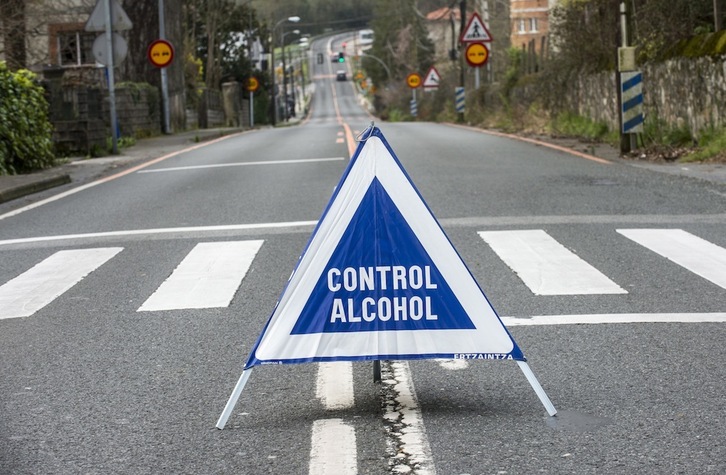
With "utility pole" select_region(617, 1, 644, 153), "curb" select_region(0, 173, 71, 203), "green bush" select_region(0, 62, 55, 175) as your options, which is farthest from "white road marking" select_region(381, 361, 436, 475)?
"green bush" select_region(0, 62, 55, 175)

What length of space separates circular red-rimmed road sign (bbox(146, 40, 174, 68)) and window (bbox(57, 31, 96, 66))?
14.8 metres

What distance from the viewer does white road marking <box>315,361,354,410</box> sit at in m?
5.18

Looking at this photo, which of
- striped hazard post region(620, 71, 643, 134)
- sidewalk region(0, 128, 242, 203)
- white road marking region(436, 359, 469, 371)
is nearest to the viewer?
white road marking region(436, 359, 469, 371)

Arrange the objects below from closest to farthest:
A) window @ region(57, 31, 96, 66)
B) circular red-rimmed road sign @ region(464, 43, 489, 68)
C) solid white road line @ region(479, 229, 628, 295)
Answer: solid white road line @ region(479, 229, 628, 295) → circular red-rimmed road sign @ region(464, 43, 489, 68) → window @ region(57, 31, 96, 66)

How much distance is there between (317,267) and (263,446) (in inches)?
31.7

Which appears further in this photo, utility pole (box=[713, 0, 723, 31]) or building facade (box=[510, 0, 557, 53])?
building facade (box=[510, 0, 557, 53])

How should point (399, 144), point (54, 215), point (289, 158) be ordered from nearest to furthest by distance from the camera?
1. point (54, 215)
2. point (289, 158)
3. point (399, 144)

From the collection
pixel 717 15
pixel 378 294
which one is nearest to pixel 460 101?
pixel 717 15

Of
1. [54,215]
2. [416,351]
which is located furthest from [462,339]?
[54,215]

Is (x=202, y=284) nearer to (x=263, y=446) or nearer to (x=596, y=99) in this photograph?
(x=263, y=446)

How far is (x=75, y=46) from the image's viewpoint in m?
45.6

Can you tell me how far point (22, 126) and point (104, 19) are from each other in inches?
187

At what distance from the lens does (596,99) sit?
24672 millimetres

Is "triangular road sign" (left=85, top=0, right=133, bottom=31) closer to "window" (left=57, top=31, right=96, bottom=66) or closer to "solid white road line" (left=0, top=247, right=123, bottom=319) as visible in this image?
"solid white road line" (left=0, top=247, right=123, bottom=319)
